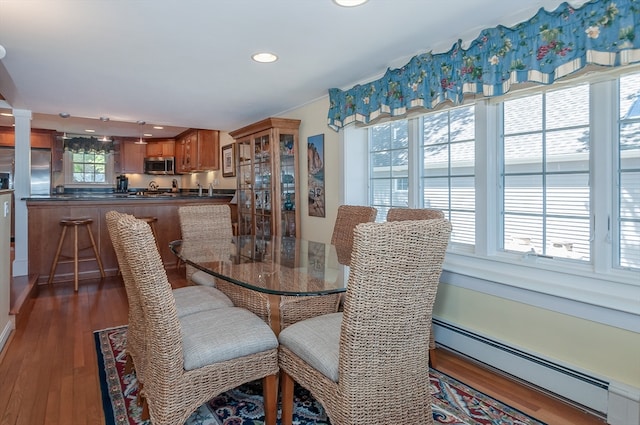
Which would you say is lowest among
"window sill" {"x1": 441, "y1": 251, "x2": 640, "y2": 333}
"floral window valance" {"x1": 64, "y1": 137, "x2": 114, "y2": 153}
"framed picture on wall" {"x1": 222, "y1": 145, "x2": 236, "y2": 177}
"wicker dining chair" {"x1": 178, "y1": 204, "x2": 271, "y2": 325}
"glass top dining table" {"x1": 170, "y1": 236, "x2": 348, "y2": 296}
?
"window sill" {"x1": 441, "y1": 251, "x2": 640, "y2": 333}

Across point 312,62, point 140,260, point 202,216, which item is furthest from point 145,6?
point 202,216

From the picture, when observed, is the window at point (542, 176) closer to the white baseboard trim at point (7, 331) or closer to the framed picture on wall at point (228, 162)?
the white baseboard trim at point (7, 331)

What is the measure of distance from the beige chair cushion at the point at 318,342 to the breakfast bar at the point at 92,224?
407 cm

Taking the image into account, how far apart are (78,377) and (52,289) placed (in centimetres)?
255

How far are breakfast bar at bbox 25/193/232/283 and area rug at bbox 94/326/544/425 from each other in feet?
9.85

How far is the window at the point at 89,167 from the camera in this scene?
764 cm

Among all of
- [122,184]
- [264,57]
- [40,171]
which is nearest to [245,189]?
[264,57]

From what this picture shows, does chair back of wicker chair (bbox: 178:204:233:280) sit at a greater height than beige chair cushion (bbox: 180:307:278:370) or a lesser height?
greater

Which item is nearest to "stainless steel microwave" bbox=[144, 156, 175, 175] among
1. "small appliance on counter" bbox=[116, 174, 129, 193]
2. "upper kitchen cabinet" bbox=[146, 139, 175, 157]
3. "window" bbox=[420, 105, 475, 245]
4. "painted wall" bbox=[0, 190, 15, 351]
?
"upper kitchen cabinet" bbox=[146, 139, 175, 157]

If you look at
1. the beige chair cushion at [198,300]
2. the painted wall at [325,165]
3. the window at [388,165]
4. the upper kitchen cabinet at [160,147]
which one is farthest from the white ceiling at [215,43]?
the upper kitchen cabinet at [160,147]

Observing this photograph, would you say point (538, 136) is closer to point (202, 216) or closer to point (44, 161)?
point (202, 216)

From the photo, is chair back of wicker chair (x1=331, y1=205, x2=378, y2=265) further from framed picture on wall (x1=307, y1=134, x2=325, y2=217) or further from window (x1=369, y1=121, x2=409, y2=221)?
framed picture on wall (x1=307, y1=134, x2=325, y2=217)

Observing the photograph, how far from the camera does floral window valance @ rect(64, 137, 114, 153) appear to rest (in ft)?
24.7

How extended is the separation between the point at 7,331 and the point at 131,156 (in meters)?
5.88
